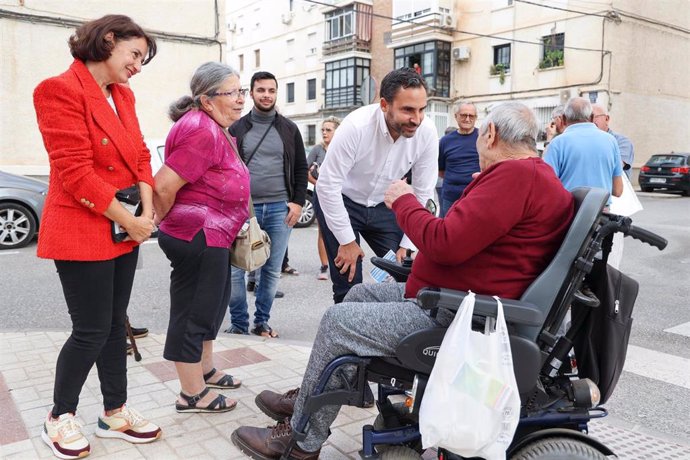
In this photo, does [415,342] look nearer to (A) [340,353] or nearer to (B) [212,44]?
(A) [340,353]

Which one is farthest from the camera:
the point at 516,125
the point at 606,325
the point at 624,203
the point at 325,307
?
the point at 325,307

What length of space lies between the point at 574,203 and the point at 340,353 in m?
1.05

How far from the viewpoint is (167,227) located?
2.93 metres

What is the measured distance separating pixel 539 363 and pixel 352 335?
0.67 m

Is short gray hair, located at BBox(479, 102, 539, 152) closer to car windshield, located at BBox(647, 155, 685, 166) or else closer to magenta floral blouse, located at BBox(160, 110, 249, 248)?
magenta floral blouse, located at BBox(160, 110, 249, 248)

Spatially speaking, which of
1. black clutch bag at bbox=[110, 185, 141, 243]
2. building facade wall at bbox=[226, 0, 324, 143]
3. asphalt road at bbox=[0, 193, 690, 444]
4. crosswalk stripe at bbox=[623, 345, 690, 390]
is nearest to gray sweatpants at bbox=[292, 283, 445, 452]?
black clutch bag at bbox=[110, 185, 141, 243]

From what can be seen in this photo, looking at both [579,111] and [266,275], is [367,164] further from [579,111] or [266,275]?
[579,111]

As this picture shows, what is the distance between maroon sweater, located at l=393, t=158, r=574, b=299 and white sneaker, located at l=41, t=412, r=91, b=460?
1733mm

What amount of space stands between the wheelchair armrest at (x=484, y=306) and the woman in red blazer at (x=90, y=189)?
131 centimetres

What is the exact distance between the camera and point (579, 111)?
462cm

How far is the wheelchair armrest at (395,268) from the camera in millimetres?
2875

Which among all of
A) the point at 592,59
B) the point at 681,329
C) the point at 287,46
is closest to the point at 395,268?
the point at 681,329

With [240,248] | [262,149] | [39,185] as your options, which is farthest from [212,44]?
[240,248]

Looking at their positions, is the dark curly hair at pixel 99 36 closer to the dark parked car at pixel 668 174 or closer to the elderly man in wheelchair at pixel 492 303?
the elderly man in wheelchair at pixel 492 303
